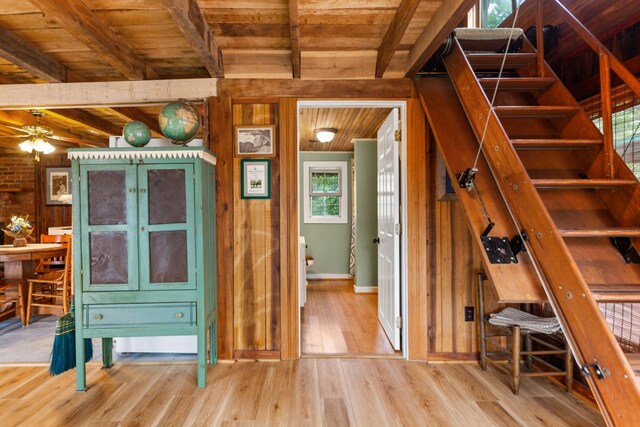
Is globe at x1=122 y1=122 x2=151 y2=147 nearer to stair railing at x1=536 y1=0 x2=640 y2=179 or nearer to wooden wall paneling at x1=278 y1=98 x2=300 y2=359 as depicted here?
wooden wall paneling at x1=278 y1=98 x2=300 y2=359

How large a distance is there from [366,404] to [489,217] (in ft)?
4.59

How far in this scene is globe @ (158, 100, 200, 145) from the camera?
230cm

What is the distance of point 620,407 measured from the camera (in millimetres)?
1087

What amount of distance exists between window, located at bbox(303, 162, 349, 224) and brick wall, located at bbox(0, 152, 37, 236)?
5.20 m

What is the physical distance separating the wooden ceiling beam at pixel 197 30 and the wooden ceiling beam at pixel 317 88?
17 cm

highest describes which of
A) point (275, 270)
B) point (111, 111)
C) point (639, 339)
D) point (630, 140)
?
point (111, 111)

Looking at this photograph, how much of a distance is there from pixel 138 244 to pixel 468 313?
2623mm

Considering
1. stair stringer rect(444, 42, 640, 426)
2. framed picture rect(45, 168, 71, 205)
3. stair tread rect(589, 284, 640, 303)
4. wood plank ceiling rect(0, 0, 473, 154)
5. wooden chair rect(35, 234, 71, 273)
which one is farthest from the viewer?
framed picture rect(45, 168, 71, 205)

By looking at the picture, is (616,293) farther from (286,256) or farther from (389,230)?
(286,256)

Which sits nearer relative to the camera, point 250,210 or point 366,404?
point 366,404

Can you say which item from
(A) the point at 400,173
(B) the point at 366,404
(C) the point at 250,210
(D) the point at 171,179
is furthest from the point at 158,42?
(B) the point at 366,404

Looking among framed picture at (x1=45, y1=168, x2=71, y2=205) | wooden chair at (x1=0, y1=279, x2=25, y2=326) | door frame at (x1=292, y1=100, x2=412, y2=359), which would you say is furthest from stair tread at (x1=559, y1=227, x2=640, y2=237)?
framed picture at (x1=45, y1=168, x2=71, y2=205)

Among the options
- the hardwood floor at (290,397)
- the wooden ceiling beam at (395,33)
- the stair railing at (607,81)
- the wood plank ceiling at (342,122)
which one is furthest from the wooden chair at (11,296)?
the stair railing at (607,81)

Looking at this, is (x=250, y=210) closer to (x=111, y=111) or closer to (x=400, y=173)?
(x=400, y=173)
